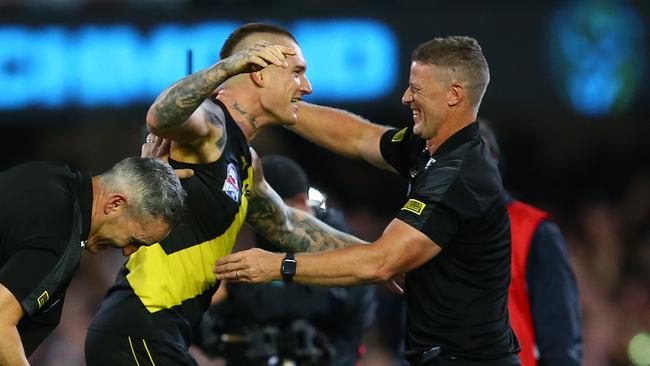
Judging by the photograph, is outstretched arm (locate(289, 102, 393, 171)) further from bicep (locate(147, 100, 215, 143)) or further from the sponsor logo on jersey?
the sponsor logo on jersey

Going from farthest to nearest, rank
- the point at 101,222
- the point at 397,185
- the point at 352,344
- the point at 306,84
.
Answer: the point at 397,185 < the point at 352,344 < the point at 306,84 < the point at 101,222

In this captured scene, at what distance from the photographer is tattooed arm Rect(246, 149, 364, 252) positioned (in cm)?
608

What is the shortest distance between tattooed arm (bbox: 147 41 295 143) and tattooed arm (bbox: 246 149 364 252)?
0.99 metres

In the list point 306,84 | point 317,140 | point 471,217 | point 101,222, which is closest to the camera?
point 101,222

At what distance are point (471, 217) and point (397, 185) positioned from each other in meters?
6.53

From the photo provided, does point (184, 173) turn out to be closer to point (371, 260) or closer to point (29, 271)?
point (371, 260)

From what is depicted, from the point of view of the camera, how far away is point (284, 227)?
20.2 ft

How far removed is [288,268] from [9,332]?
119 cm

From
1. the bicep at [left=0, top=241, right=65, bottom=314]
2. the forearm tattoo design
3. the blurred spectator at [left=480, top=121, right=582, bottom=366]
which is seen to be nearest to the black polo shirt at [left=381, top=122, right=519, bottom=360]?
the forearm tattoo design

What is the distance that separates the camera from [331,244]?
6.14 metres

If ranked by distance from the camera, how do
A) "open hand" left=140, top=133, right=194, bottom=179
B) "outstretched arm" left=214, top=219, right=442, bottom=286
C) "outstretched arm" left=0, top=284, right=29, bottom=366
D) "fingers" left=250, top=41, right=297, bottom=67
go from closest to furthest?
"outstretched arm" left=0, top=284, right=29, bottom=366
"fingers" left=250, top=41, right=297, bottom=67
"outstretched arm" left=214, top=219, right=442, bottom=286
"open hand" left=140, top=133, right=194, bottom=179

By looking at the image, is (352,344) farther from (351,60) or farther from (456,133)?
(351,60)

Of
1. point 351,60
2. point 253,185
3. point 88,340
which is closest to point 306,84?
point 253,185

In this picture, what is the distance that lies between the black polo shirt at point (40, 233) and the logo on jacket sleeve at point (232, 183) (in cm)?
70
